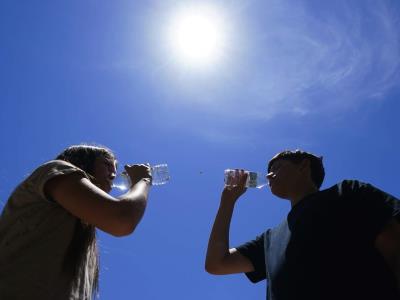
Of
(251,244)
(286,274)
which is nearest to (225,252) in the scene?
(251,244)

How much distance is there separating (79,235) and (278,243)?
6.64 ft

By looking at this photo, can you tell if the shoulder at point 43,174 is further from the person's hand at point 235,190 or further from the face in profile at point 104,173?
the person's hand at point 235,190

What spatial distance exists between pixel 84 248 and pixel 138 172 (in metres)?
0.84

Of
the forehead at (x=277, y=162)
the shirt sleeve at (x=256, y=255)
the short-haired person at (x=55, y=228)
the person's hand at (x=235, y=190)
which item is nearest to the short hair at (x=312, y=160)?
the forehead at (x=277, y=162)

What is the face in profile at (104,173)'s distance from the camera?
2969 millimetres

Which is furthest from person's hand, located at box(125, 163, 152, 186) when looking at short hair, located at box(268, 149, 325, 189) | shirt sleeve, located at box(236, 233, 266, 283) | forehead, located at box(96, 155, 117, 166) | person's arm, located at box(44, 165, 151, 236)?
short hair, located at box(268, 149, 325, 189)

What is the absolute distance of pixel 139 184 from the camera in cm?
298

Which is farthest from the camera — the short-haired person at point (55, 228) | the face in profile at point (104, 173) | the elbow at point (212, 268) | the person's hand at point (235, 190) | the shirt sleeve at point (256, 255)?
the person's hand at point (235, 190)

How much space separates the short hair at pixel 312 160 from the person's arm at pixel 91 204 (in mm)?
2779

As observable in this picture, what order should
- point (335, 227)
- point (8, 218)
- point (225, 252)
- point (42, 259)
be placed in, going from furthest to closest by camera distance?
point (225, 252) < point (335, 227) < point (8, 218) < point (42, 259)

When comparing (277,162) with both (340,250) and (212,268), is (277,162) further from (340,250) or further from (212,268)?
(340,250)

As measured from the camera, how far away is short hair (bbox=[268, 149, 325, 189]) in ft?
15.9

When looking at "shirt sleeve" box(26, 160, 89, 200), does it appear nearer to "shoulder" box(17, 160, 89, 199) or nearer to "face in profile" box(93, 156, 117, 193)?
"shoulder" box(17, 160, 89, 199)

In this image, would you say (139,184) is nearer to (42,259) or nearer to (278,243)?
(42,259)
